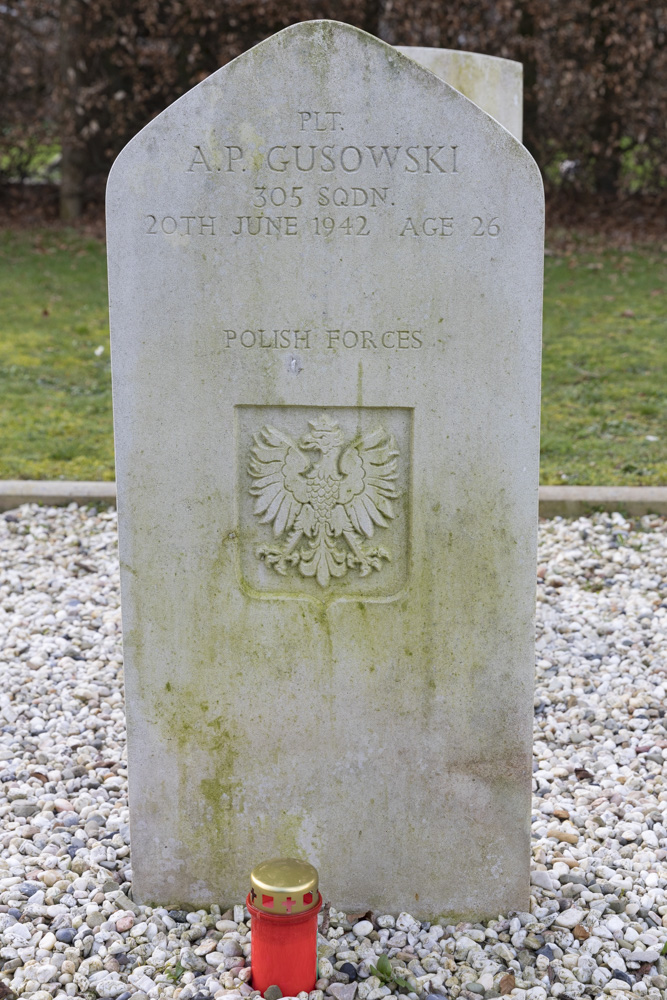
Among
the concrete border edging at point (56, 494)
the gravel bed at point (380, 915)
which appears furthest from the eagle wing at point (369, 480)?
the concrete border edging at point (56, 494)

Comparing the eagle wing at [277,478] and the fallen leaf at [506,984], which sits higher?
the eagle wing at [277,478]

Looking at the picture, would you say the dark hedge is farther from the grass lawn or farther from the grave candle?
the grave candle

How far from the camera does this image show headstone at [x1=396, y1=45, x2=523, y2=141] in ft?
15.2

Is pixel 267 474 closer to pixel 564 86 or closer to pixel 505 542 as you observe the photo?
pixel 505 542

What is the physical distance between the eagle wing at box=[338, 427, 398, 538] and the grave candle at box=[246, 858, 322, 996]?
2.55ft

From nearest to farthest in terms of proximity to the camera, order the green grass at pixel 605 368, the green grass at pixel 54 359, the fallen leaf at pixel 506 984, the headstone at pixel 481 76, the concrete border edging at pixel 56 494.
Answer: the fallen leaf at pixel 506 984 → the headstone at pixel 481 76 → the concrete border edging at pixel 56 494 → the green grass at pixel 605 368 → the green grass at pixel 54 359

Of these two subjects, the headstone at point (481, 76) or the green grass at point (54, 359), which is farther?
the green grass at point (54, 359)

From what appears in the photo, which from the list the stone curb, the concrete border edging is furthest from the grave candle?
the concrete border edging

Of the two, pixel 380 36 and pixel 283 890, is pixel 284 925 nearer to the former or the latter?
pixel 283 890

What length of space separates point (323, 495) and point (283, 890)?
879 mm

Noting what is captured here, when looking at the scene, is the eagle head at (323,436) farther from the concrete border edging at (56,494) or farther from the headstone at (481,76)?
the concrete border edging at (56,494)

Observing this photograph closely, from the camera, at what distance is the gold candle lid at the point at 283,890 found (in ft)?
7.53

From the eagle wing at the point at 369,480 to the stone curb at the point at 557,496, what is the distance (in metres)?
2.94

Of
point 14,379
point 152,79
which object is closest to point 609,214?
point 152,79
